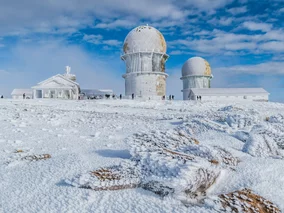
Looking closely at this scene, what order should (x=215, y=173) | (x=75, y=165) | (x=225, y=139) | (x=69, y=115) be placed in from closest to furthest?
1. (x=215, y=173)
2. (x=75, y=165)
3. (x=225, y=139)
4. (x=69, y=115)

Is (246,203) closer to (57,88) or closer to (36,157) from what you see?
(36,157)

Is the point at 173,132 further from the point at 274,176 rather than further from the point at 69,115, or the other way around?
the point at 69,115

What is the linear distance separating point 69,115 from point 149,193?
9697mm

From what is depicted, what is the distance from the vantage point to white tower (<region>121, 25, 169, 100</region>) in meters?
36.8

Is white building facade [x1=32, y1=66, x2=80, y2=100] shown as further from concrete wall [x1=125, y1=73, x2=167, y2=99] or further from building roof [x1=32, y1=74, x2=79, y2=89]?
concrete wall [x1=125, y1=73, x2=167, y2=99]

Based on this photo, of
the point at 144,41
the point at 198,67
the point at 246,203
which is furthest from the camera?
the point at 198,67

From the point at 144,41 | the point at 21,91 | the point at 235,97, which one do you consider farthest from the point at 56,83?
the point at 235,97

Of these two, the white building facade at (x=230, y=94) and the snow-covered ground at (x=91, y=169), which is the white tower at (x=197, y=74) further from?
the snow-covered ground at (x=91, y=169)

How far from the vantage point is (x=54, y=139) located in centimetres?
811

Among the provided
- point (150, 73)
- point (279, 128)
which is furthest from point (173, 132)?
point (150, 73)

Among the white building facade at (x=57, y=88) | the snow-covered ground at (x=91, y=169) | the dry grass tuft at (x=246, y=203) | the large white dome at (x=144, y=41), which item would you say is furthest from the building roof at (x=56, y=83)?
the dry grass tuft at (x=246, y=203)

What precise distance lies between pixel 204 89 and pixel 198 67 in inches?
175

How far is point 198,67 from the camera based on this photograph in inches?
1873

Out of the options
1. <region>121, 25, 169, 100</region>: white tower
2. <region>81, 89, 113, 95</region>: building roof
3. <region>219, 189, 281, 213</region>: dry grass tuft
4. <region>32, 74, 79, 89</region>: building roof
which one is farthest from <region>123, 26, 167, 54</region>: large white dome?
<region>219, 189, 281, 213</region>: dry grass tuft
